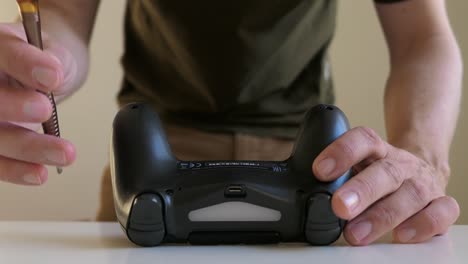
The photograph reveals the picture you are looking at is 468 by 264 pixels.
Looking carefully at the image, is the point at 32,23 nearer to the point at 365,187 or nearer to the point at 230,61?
the point at 365,187

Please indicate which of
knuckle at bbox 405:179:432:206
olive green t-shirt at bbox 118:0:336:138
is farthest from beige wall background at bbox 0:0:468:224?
knuckle at bbox 405:179:432:206

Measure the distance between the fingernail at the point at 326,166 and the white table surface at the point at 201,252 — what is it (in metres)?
0.05

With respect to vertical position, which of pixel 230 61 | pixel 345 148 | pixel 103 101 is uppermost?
pixel 345 148

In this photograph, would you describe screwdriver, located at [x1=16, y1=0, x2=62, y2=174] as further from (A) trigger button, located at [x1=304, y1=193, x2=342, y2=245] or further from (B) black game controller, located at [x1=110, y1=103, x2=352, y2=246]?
(A) trigger button, located at [x1=304, y1=193, x2=342, y2=245]

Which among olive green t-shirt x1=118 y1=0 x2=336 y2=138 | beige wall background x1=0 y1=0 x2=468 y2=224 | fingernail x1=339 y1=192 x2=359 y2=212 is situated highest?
fingernail x1=339 y1=192 x2=359 y2=212

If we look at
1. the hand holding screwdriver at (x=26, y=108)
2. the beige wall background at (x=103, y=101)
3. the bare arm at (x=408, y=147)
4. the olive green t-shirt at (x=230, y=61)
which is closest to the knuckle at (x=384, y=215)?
the bare arm at (x=408, y=147)

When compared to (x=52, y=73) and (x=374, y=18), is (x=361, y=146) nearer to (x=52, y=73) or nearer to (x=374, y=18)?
(x=52, y=73)

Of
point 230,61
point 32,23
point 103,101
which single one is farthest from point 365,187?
point 103,101

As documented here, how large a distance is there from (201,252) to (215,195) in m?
0.04

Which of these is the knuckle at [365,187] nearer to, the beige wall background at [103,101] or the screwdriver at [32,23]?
the screwdriver at [32,23]

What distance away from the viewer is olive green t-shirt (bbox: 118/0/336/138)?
855 millimetres

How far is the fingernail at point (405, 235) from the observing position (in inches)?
20.3

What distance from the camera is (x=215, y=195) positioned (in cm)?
46

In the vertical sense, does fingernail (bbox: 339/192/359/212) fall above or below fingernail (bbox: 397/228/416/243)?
above
